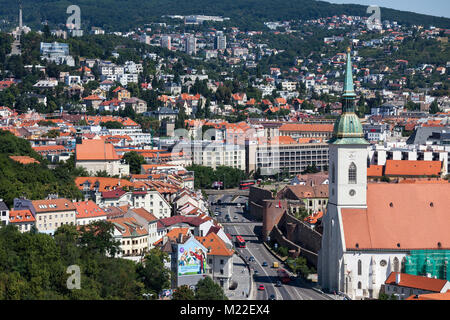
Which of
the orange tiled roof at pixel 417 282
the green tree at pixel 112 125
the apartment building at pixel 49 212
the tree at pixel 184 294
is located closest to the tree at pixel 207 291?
the tree at pixel 184 294

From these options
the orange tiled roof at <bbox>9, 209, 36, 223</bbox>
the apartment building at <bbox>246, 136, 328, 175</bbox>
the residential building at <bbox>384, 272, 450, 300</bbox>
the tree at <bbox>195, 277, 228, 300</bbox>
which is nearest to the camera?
the tree at <bbox>195, 277, 228, 300</bbox>

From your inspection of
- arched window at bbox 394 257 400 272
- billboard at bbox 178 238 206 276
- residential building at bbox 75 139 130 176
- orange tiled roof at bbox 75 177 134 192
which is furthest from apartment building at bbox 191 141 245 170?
arched window at bbox 394 257 400 272

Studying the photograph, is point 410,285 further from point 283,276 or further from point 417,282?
point 283,276

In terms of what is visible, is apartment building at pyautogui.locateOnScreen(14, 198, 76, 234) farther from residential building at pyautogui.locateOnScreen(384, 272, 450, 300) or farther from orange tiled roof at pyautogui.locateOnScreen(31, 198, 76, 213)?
residential building at pyautogui.locateOnScreen(384, 272, 450, 300)

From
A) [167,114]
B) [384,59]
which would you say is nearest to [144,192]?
[167,114]

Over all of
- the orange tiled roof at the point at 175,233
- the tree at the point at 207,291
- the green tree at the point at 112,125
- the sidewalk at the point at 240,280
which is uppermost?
the green tree at the point at 112,125

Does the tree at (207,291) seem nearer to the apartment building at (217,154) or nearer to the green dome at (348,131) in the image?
the green dome at (348,131)
